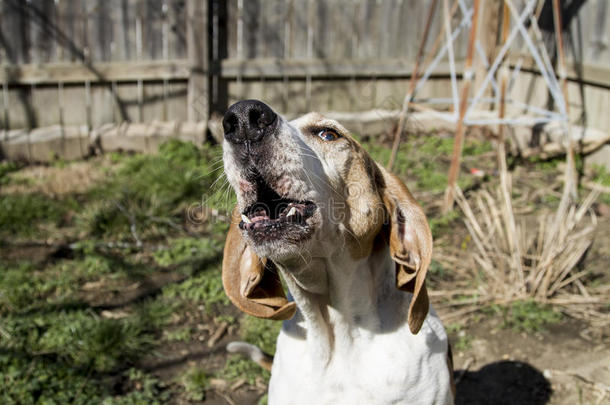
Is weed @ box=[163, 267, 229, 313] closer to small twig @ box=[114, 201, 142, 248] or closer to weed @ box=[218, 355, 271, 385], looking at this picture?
weed @ box=[218, 355, 271, 385]

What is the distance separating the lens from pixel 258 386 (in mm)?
3762

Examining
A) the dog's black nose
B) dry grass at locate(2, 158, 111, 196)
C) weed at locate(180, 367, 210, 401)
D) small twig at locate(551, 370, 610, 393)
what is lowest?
weed at locate(180, 367, 210, 401)

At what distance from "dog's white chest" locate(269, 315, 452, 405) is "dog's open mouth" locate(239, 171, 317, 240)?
2.05 ft

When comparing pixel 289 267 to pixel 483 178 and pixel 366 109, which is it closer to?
pixel 483 178

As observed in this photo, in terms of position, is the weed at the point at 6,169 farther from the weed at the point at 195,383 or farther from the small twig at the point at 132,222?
the weed at the point at 195,383

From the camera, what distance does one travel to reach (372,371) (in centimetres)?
240

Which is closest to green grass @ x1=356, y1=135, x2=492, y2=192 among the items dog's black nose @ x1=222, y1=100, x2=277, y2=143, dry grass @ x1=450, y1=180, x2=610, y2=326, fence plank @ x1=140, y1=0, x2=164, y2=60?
dry grass @ x1=450, y1=180, x2=610, y2=326

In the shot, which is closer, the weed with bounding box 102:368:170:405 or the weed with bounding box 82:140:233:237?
the weed with bounding box 102:368:170:405

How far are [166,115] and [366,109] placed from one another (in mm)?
2728

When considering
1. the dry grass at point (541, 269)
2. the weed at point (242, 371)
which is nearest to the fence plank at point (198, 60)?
the dry grass at point (541, 269)

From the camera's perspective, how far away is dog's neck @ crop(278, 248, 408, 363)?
8.02ft

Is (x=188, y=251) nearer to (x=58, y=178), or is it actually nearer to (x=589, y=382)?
(x=58, y=178)

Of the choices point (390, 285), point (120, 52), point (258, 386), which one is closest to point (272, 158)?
point (390, 285)

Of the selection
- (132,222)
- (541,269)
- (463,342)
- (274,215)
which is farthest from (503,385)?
(132,222)
